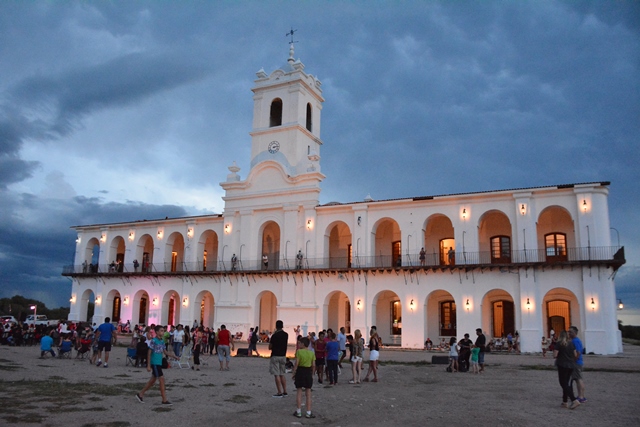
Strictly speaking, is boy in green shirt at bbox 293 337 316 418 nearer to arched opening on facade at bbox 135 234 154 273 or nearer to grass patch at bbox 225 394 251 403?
grass patch at bbox 225 394 251 403

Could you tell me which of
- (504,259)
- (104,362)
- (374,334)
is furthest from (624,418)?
(504,259)

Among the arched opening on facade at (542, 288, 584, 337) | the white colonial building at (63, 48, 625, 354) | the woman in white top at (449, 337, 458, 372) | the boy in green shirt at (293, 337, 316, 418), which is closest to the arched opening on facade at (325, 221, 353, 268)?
the white colonial building at (63, 48, 625, 354)

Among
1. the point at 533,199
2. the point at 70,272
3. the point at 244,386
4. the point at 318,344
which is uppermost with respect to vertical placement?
the point at 533,199

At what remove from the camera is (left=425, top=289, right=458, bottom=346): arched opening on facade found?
30922mm

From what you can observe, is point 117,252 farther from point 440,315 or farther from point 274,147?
point 440,315

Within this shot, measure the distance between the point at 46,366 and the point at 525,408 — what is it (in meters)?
14.2

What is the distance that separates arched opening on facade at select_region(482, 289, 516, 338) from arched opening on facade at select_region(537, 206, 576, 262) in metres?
3.40

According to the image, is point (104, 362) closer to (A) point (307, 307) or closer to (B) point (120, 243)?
(A) point (307, 307)

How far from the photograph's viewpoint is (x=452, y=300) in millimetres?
31141

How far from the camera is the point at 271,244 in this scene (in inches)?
1506

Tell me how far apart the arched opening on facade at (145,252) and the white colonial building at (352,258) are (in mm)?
155

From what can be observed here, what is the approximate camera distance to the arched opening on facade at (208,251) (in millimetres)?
37250

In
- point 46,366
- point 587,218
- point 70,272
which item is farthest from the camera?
point 70,272

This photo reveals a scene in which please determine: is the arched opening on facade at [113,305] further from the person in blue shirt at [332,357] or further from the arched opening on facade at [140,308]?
the person in blue shirt at [332,357]
